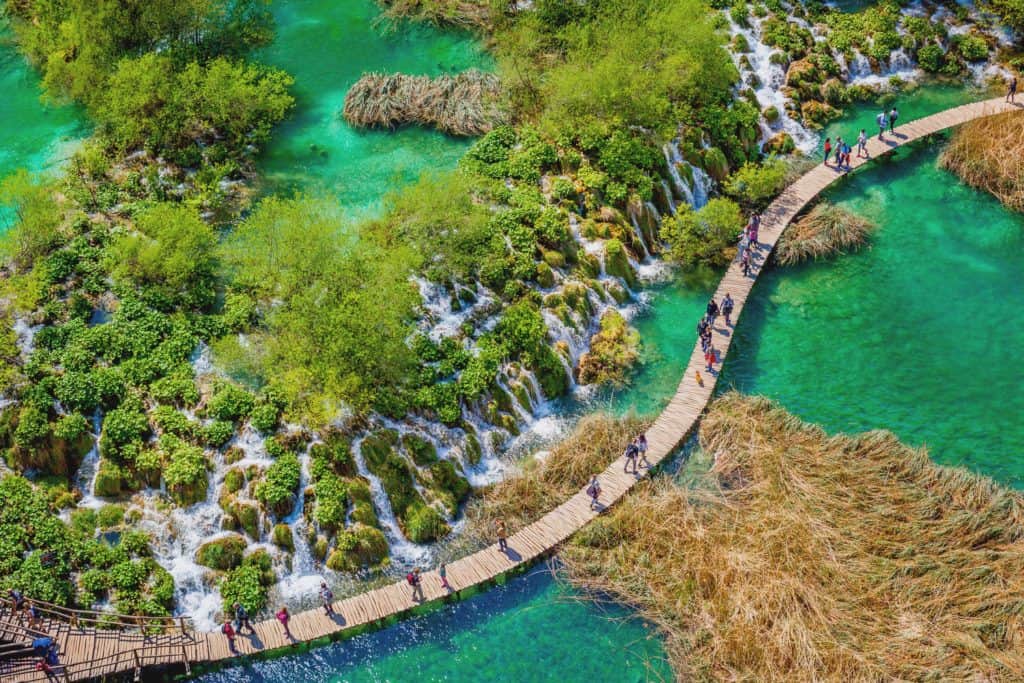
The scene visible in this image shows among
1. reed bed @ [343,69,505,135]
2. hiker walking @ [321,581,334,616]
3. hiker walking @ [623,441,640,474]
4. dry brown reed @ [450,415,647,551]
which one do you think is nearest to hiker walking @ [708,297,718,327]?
dry brown reed @ [450,415,647,551]

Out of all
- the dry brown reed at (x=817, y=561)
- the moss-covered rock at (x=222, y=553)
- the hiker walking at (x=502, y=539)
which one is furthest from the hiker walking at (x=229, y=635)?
the dry brown reed at (x=817, y=561)

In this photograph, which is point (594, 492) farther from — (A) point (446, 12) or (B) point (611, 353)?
(A) point (446, 12)

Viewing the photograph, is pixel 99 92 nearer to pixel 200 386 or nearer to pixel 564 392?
pixel 200 386

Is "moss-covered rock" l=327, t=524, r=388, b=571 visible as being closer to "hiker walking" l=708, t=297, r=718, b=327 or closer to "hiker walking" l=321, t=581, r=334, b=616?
"hiker walking" l=321, t=581, r=334, b=616

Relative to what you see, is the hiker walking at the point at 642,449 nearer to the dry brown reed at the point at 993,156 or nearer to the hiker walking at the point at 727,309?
the hiker walking at the point at 727,309

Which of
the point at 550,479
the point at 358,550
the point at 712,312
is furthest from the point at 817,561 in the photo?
the point at 358,550

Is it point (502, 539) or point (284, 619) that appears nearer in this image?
point (284, 619)
